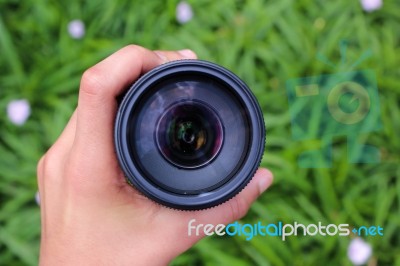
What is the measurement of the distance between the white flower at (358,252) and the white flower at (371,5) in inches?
31.2

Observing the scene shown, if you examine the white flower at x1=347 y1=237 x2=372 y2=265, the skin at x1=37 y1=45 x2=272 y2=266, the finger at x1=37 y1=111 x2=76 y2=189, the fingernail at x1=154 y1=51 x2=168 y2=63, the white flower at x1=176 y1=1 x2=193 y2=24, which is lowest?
the white flower at x1=347 y1=237 x2=372 y2=265

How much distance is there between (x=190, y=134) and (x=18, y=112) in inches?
31.6

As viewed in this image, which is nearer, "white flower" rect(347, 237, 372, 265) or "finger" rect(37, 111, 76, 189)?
"finger" rect(37, 111, 76, 189)

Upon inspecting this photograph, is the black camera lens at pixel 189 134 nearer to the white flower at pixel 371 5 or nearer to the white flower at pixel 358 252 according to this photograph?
the white flower at pixel 358 252

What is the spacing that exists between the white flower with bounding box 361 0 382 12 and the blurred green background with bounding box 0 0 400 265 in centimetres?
2

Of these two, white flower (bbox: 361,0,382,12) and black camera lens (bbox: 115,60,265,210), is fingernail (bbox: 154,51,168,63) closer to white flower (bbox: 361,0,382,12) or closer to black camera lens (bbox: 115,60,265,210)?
black camera lens (bbox: 115,60,265,210)

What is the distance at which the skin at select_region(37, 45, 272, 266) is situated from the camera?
1.06m

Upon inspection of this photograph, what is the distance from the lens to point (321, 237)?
5.31ft

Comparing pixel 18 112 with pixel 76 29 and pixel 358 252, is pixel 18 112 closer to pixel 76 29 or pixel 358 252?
pixel 76 29

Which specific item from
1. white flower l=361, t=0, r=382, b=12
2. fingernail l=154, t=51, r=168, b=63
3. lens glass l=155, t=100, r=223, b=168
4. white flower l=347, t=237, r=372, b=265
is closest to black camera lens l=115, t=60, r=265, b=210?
lens glass l=155, t=100, r=223, b=168

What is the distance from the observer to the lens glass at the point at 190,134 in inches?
44.2

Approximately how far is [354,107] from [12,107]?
1128 millimetres

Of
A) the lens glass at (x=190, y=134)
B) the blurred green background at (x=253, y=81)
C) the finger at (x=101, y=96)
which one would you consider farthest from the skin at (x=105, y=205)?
the blurred green background at (x=253, y=81)

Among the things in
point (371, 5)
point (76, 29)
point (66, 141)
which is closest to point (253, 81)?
point (371, 5)
